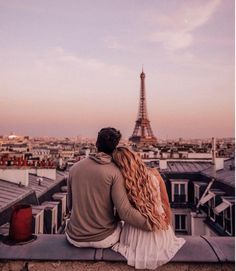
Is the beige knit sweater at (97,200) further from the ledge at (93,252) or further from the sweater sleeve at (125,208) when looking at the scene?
the ledge at (93,252)

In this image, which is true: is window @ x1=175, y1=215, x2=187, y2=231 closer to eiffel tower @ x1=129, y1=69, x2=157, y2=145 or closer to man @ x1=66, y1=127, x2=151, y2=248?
man @ x1=66, y1=127, x2=151, y2=248

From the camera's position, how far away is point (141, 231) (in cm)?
223

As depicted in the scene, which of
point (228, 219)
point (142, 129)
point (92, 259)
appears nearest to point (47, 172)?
point (228, 219)

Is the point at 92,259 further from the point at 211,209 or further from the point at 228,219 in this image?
the point at 211,209

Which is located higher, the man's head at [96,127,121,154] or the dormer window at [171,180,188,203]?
the man's head at [96,127,121,154]

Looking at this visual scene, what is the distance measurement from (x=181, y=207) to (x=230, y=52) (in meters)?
14.0

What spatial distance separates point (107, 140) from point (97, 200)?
0.48 meters

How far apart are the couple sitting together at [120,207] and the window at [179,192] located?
1413 centimetres

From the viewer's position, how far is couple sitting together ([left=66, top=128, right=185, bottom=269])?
2160mm

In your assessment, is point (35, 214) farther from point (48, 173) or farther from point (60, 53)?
point (48, 173)

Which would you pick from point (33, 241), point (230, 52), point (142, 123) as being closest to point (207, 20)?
point (230, 52)

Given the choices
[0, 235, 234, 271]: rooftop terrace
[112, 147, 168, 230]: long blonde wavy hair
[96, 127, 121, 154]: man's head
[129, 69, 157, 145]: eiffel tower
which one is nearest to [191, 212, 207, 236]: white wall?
[0, 235, 234, 271]: rooftop terrace

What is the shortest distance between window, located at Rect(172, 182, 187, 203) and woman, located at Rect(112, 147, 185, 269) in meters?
14.1

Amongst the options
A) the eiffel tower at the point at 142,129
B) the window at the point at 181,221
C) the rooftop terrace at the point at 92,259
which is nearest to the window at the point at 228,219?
the window at the point at 181,221
